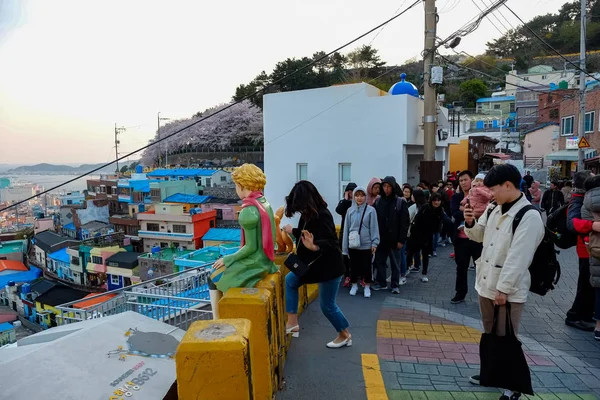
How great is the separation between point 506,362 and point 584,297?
2424mm

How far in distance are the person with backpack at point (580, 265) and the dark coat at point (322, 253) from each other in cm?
261

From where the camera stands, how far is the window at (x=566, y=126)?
27034 millimetres

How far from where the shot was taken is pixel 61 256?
38.5 m

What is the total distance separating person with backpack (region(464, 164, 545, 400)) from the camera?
2.92 m

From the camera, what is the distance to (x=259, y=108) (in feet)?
177

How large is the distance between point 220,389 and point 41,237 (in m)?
49.1

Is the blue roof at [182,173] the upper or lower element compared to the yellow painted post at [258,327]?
upper

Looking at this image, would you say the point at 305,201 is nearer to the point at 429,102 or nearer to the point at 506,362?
the point at 506,362

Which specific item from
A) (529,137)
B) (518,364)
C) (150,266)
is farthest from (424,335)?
(529,137)

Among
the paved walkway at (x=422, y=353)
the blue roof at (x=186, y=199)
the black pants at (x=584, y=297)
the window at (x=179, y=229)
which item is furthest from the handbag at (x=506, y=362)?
the blue roof at (x=186, y=199)

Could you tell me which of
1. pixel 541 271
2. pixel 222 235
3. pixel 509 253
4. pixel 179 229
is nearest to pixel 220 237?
pixel 222 235

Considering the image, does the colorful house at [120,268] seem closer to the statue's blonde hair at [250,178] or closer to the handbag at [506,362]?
the statue's blonde hair at [250,178]

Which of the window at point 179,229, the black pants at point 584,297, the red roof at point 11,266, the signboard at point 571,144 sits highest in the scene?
the signboard at point 571,144

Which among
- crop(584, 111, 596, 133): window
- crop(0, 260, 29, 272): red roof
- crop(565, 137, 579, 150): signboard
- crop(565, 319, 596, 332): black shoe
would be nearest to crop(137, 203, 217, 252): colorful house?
crop(0, 260, 29, 272): red roof
